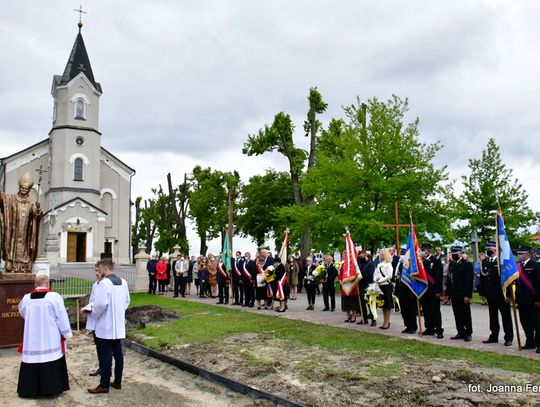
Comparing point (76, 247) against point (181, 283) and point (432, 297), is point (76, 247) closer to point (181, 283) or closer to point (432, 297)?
point (181, 283)

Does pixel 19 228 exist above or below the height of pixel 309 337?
above

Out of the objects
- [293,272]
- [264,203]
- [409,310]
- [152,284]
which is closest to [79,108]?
[264,203]

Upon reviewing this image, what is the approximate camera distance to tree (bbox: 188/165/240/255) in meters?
53.2

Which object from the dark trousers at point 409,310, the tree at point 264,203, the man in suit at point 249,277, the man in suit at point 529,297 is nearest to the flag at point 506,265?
the man in suit at point 529,297

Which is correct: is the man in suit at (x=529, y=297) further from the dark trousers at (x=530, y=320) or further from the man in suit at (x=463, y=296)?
the man in suit at (x=463, y=296)

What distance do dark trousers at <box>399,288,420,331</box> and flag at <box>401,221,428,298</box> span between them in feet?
1.25

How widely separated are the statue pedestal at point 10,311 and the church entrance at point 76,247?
32.4 meters

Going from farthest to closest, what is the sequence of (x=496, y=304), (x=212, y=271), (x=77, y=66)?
(x=77, y=66) < (x=212, y=271) < (x=496, y=304)

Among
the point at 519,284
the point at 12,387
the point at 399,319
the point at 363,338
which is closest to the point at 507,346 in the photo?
the point at 519,284

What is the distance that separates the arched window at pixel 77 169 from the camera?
44347 millimetres

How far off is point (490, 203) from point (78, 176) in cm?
3505

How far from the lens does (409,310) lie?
1147cm

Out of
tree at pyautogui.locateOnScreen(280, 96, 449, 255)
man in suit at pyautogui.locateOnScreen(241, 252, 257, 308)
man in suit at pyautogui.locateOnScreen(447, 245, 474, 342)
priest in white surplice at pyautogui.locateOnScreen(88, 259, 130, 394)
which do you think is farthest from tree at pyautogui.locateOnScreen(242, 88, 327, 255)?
priest in white surplice at pyautogui.locateOnScreen(88, 259, 130, 394)

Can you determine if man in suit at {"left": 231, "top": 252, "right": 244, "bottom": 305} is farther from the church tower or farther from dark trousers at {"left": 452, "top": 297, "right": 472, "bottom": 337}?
the church tower
